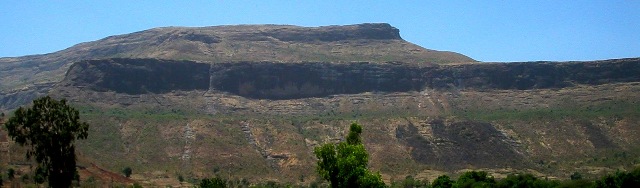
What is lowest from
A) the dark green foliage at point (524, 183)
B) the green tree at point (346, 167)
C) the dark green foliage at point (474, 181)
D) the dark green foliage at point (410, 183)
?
the dark green foliage at point (410, 183)

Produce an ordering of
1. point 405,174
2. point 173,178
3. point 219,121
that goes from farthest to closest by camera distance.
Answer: point 219,121 → point 405,174 → point 173,178

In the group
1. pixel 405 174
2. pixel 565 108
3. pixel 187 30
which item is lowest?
pixel 405 174

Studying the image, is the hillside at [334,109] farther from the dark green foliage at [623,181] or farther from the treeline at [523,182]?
the dark green foliage at [623,181]

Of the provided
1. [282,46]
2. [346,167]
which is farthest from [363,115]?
[346,167]

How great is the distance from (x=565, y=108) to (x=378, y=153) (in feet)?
123

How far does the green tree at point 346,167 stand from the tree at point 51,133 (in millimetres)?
17920

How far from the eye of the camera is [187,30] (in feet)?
583

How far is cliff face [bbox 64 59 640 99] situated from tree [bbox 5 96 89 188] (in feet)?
287

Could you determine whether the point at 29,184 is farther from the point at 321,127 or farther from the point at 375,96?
the point at 375,96

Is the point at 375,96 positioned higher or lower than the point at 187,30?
lower

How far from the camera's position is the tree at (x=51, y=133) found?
50.8m

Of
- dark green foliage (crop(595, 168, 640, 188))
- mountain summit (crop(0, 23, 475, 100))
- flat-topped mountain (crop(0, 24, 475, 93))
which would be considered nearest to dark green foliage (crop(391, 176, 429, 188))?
dark green foliage (crop(595, 168, 640, 188))

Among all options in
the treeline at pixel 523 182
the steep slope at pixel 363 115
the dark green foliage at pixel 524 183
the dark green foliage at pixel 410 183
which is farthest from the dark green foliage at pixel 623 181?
the steep slope at pixel 363 115

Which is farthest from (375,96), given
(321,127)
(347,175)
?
(347,175)
